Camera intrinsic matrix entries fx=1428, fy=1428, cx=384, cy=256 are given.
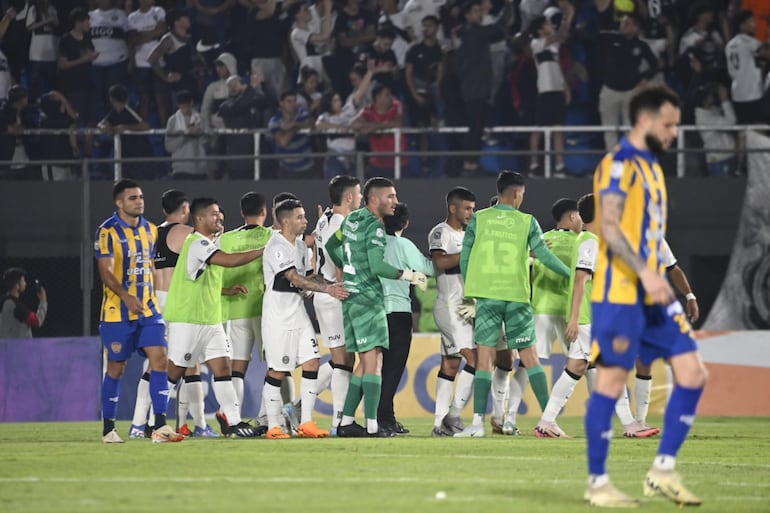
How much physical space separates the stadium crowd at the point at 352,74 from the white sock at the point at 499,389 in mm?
5926

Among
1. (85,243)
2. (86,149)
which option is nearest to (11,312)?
(85,243)

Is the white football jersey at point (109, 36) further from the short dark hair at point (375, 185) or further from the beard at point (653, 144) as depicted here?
the beard at point (653, 144)

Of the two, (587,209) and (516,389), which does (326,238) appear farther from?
(587,209)

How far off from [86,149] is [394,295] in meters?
8.01

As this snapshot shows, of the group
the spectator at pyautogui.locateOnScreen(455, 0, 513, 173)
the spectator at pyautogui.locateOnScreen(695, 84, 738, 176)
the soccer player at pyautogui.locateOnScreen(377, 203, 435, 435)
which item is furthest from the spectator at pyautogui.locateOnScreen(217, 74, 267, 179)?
the soccer player at pyautogui.locateOnScreen(377, 203, 435, 435)

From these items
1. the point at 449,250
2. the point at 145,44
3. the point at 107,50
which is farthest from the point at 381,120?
the point at 449,250

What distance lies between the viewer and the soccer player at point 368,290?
42.9 ft

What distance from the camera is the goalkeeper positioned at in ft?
43.8

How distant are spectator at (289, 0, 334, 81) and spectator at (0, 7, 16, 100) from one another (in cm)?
431

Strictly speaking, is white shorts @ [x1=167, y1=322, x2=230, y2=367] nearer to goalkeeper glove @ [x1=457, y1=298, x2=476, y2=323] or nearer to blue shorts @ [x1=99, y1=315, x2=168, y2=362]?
blue shorts @ [x1=99, y1=315, x2=168, y2=362]

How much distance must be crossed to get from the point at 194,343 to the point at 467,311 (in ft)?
8.88

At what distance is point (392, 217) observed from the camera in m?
14.1

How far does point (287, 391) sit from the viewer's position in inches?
Result: 571

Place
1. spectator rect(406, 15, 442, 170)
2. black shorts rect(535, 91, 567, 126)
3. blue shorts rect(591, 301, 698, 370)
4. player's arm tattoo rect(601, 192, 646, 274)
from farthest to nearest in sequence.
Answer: spectator rect(406, 15, 442, 170) < black shorts rect(535, 91, 567, 126) < blue shorts rect(591, 301, 698, 370) < player's arm tattoo rect(601, 192, 646, 274)
